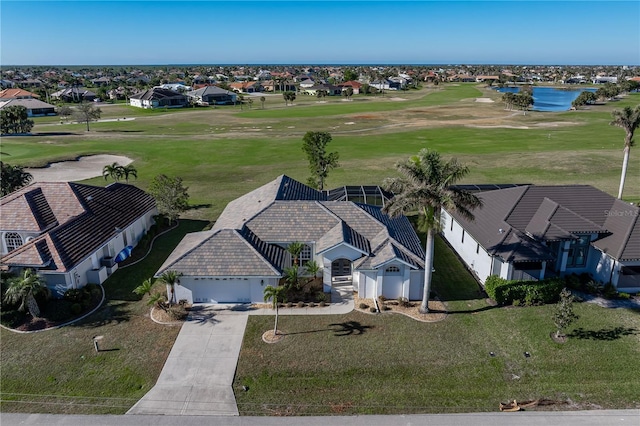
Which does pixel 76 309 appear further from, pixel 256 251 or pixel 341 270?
pixel 341 270

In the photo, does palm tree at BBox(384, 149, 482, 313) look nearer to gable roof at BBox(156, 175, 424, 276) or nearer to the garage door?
gable roof at BBox(156, 175, 424, 276)

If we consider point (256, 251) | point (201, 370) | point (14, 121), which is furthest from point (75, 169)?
point (201, 370)

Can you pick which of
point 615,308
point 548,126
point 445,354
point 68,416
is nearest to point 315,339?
point 445,354

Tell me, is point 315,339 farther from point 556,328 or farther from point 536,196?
point 536,196

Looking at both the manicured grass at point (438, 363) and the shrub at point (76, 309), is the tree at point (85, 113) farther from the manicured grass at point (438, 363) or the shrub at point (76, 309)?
the manicured grass at point (438, 363)

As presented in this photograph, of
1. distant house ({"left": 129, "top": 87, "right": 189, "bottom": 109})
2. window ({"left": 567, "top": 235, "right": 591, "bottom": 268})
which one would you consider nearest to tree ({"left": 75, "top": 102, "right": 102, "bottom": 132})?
distant house ({"left": 129, "top": 87, "right": 189, "bottom": 109})

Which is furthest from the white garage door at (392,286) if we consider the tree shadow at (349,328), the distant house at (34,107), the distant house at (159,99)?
the distant house at (159,99)

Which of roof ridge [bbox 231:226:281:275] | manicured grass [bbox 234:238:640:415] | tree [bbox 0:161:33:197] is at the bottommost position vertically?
manicured grass [bbox 234:238:640:415]
